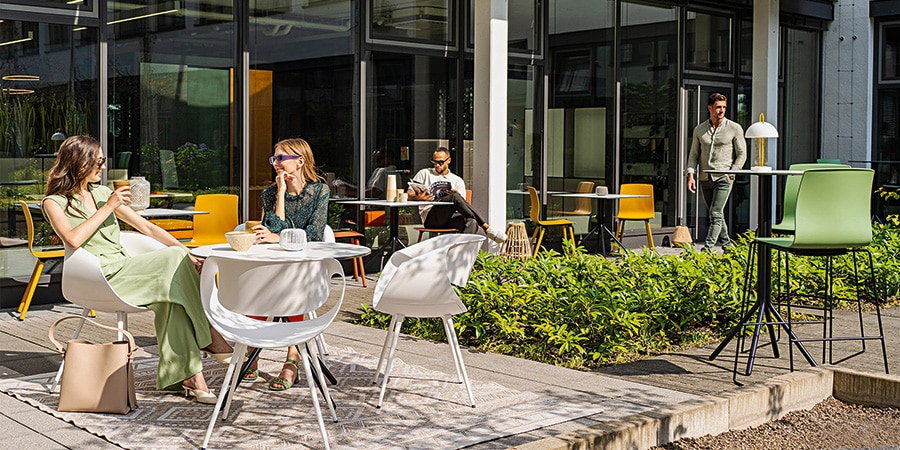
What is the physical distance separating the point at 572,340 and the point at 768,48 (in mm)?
9322

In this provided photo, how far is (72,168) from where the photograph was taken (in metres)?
5.45

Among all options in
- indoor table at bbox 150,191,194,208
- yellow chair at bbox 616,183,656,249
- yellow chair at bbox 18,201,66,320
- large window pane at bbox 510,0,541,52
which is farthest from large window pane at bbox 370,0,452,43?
yellow chair at bbox 18,201,66,320

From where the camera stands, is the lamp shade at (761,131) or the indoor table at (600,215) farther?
the indoor table at (600,215)

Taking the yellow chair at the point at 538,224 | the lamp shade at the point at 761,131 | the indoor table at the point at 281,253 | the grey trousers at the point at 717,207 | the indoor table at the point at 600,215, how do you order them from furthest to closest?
the indoor table at the point at 600,215 → the yellow chair at the point at 538,224 → the grey trousers at the point at 717,207 → the lamp shade at the point at 761,131 → the indoor table at the point at 281,253

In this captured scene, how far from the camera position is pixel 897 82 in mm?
16078

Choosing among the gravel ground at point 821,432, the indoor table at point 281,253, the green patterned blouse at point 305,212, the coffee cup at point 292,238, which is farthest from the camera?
the green patterned blouse at point 305,212

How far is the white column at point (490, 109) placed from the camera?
10164 mm

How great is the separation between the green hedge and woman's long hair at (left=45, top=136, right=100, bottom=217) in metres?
2.50

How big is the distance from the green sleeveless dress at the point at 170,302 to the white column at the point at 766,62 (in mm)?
10670

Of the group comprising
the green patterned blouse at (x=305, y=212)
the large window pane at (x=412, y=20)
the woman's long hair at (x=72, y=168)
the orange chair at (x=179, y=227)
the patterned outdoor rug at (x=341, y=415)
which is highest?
the large window pane at (x=412, y=20)

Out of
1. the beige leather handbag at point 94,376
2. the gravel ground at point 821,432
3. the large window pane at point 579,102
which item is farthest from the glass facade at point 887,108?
the beige leather handbag at point 94,376

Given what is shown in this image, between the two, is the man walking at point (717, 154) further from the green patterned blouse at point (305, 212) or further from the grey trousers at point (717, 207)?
the green patterned blouse at point (305, 212)

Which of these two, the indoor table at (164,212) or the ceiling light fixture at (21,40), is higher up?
the ceiling light fixture at (21,40)

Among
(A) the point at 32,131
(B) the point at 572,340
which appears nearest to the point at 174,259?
(B) the point at 572,340
